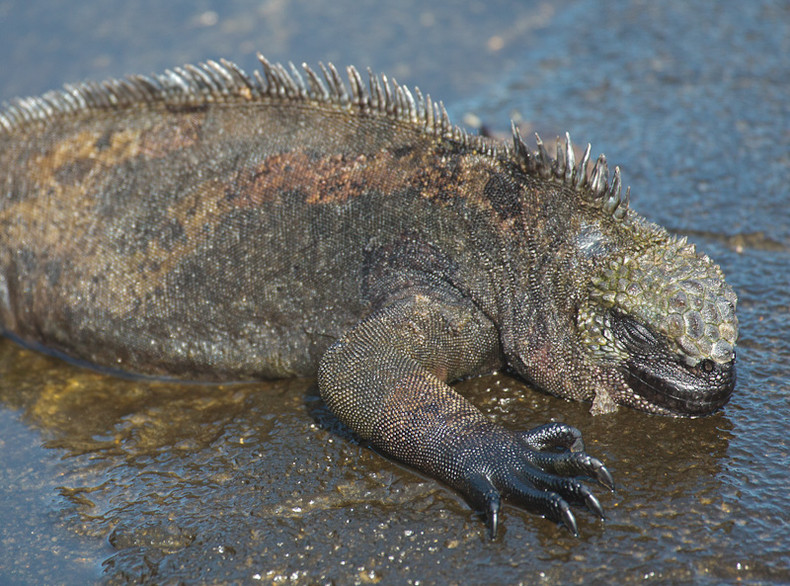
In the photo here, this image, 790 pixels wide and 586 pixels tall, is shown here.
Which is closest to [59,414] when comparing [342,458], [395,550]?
[342,458]

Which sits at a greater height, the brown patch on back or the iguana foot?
the brown patch on back

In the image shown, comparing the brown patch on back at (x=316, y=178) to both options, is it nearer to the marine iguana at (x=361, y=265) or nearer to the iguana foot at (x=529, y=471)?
the marine iguana at (x=361, y=265)

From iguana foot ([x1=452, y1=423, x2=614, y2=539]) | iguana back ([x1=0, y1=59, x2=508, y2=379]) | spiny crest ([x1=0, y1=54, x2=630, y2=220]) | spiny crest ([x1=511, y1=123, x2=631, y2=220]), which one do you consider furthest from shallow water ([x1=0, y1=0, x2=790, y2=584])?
spiny crest ([x1=0, y1=54, x2=630, y2=220])

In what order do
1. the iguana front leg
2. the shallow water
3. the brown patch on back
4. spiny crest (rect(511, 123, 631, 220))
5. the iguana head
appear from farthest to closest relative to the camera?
the brown patch on back, spiny crest (rect(511, 123, 631, 220)), the iguana head, the iguana front leg, the shallow water

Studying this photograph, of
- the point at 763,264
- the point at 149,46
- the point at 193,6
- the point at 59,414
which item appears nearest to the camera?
the point at 59,414

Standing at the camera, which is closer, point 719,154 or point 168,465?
point 168,465

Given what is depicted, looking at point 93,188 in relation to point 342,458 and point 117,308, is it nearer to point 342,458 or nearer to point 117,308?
point 117,308

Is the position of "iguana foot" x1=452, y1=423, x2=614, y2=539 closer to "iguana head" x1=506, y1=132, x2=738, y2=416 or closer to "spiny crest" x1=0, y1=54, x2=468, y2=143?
"iguana head" x1=506, y1=132, x2=738, y2=416
